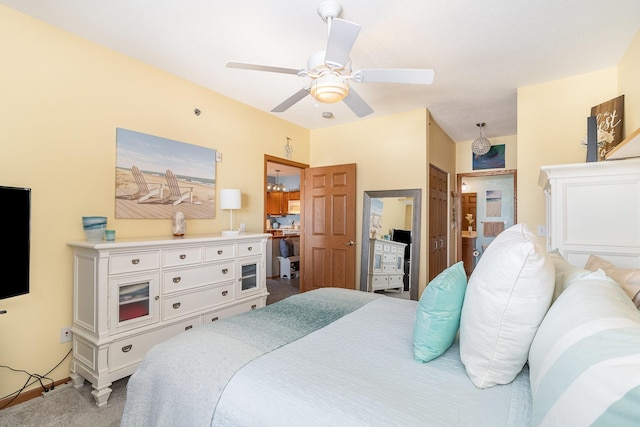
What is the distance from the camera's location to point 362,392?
3.23 ft

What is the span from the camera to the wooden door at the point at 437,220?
409 cm

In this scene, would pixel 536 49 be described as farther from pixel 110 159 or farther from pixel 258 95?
pixel 110 159

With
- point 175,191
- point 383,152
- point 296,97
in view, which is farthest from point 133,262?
point 383,152

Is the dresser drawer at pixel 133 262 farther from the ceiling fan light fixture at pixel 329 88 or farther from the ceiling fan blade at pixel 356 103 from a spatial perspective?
the ceiling fan blade at pixel 356 103

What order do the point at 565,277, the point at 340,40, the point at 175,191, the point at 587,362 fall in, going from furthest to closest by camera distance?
the point at 175,191, the point at 340,40, the point at 565,277, the point at 587,362

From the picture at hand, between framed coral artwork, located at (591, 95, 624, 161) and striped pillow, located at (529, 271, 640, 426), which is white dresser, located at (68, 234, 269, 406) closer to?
striped pillow, located at (529, 271, 640, 426)

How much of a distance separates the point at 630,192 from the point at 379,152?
2.69 m

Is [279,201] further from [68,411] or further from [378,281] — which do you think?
[68,411]

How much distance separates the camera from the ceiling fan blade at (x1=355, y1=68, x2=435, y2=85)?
6.23 feet

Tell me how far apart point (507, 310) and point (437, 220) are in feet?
12.0

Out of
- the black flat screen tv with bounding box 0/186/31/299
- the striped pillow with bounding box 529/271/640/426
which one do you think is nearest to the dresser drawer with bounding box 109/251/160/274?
the black flat screen tv with bounding box 0/186/31/299

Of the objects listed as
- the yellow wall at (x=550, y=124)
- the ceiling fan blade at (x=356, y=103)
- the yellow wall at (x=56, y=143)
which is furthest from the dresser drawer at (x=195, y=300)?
the yellow wall at (x=550, y=124)

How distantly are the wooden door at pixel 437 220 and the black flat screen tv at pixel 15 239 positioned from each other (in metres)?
3.94

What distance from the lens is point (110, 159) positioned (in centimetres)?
258
